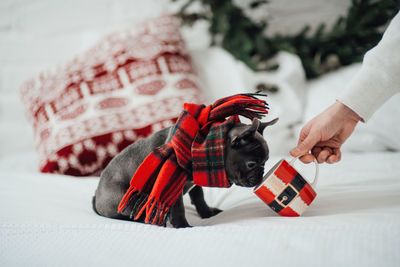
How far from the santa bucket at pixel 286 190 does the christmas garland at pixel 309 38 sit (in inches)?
33.0

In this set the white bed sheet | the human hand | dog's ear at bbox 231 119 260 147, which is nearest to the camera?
the white bed sheet

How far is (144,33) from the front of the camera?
50.6 inches

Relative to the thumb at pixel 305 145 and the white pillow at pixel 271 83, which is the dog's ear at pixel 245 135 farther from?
the white pillow at pixel 271 83

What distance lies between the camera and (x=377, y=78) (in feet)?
2.18

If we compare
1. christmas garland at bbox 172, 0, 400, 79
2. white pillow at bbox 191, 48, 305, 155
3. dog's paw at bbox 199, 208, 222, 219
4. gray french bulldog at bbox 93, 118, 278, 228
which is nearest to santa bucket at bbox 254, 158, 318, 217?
gray french bulldog at bbox 93, 118, 278, 228

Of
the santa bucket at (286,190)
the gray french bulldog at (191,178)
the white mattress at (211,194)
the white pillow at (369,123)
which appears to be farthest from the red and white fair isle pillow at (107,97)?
the santa bucket at (286,190)

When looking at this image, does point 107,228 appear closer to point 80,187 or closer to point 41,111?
point 80,187

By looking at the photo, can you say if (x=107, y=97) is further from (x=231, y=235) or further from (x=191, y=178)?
(x=231, y=235)

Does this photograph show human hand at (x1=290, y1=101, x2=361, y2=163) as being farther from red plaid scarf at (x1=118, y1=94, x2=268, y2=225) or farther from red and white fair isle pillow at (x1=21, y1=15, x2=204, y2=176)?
red and white fair isle pillow at (x1=21, y1=15, x2=204, y2=176)

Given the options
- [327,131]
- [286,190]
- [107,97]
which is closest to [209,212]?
[286,190]

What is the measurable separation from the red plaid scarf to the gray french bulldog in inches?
1.0

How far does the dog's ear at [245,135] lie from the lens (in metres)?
0.59

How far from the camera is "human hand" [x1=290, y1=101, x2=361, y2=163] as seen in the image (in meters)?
0.69

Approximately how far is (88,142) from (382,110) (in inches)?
41.2
